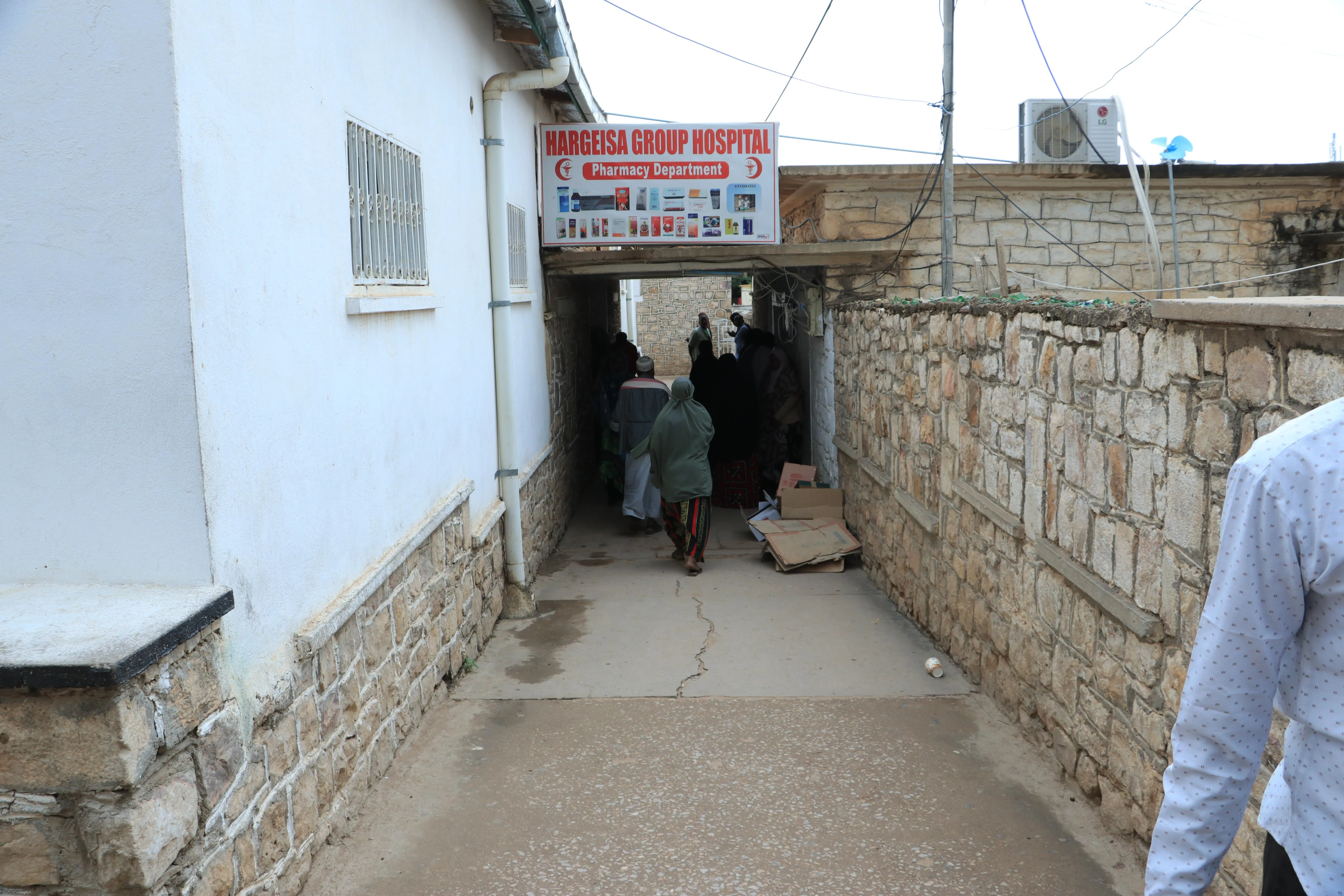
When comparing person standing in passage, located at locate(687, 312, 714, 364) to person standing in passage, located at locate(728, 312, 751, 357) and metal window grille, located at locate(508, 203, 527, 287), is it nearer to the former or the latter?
person standing in passage, located at locate(728, 312, 751, 357)

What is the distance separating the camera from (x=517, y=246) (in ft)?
24.6

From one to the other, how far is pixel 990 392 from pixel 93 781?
13.3 ft

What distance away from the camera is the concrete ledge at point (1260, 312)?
2.29 meters

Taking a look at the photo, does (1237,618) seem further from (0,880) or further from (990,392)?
(990,392)

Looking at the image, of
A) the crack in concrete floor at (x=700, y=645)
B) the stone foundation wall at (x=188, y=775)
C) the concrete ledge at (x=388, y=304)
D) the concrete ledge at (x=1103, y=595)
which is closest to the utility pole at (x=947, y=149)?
the crack in concrete floor at (x=700, y=645)

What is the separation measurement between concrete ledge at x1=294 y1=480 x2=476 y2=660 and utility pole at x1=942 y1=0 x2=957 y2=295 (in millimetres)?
4701

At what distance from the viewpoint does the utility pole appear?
802 cm

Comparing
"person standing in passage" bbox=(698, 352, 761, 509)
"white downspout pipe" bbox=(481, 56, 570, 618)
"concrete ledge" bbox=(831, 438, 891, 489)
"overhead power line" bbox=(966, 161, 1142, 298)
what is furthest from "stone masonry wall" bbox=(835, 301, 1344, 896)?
"person standing in passage" bbox=(698, 352, 761, 509)

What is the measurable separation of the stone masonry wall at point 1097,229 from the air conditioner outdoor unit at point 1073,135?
0.85 ft

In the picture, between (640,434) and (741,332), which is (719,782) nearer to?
(640,434)

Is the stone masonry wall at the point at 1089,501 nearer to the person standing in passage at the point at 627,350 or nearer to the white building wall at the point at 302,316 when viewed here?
the white building wall at the point at 302,316

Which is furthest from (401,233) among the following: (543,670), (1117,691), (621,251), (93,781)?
(621,251)

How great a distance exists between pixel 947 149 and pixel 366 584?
20.2 feet

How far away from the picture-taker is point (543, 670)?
18.1 feet
